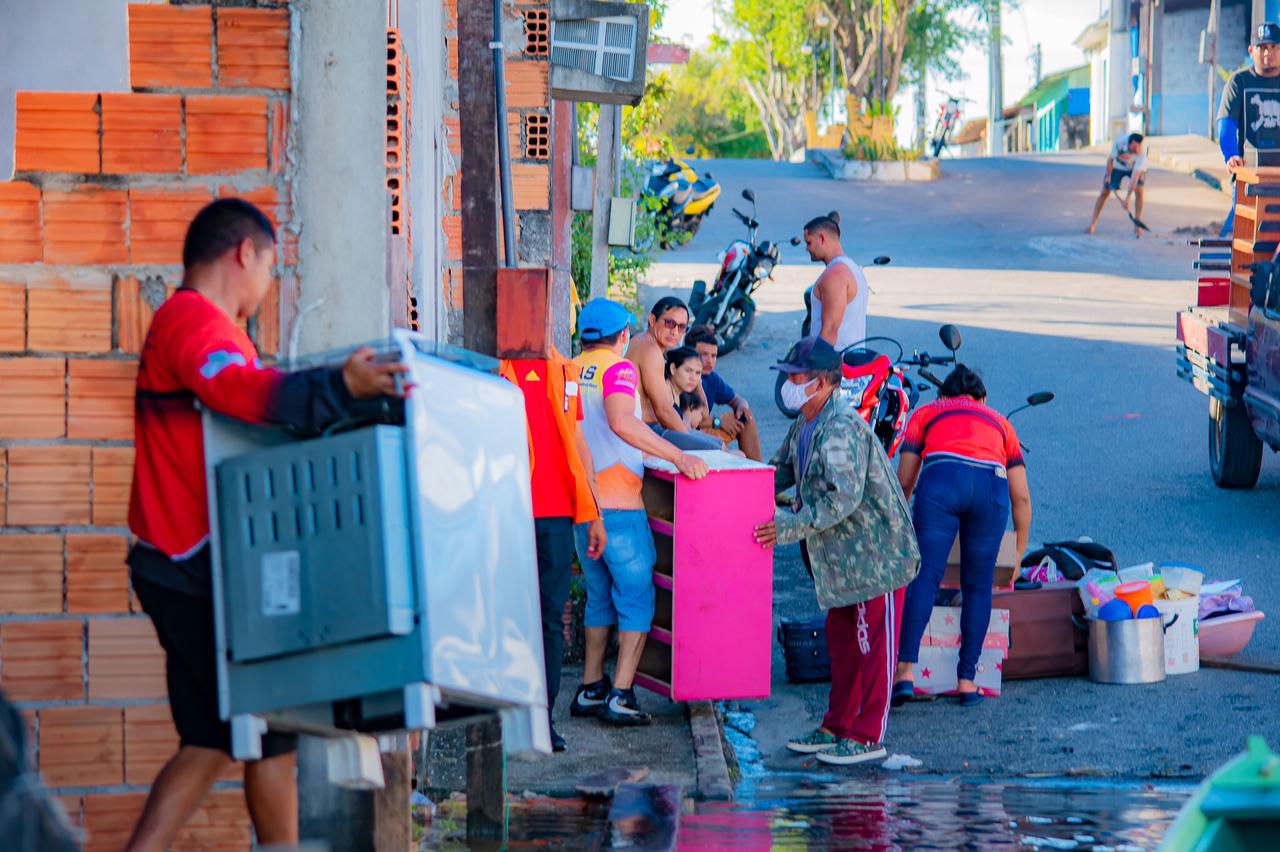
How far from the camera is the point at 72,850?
2266 millimetres

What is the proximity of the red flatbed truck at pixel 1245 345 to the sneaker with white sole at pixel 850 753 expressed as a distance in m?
4.59

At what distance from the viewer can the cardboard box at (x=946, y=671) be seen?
8055 mm

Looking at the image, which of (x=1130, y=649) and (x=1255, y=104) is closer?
(x=1130, y=649)

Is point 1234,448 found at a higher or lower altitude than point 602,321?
lower

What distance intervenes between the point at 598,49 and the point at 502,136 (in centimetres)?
487

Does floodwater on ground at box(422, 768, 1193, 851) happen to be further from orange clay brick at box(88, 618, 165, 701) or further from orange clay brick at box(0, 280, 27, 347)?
orange clay brick at box(0, 280, 27, 347)

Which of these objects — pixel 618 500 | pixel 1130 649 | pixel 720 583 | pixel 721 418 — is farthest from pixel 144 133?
pixel 721 418

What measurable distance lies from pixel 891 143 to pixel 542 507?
95.8ft

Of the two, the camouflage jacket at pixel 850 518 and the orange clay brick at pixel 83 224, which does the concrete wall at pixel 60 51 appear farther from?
the camouflage jacket at pixel 850 518

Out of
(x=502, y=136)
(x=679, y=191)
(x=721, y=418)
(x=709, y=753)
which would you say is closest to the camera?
(x=502, y=136)

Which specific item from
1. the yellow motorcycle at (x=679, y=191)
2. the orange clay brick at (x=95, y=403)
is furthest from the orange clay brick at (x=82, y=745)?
the yellow motorcycle at (x=679, y=191)

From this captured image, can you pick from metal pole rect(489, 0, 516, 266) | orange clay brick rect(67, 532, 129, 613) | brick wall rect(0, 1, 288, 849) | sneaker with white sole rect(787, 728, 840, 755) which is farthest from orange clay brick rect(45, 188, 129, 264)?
sneaker with white sole rect(787, 728, 840, 755)

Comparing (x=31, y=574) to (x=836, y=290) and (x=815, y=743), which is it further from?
(x=836, y=290)

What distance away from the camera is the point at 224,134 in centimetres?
466
